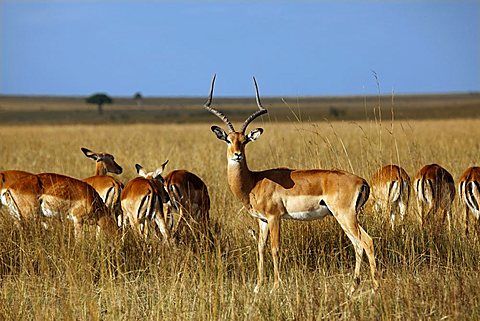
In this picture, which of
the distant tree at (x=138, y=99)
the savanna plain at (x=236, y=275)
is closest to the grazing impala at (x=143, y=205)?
the savanna plain at (x=236, y=275)

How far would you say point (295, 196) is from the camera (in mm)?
6766

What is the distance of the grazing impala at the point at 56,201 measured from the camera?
7684 millimetres

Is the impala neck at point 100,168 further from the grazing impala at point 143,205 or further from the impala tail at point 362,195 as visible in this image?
the impala tail at point 362,195

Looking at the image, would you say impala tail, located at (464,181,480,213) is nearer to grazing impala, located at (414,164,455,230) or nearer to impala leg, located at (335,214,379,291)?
grazing impala, located at (414,164,455,230)

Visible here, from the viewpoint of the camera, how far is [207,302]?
5562 millimetres

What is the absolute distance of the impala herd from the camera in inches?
261

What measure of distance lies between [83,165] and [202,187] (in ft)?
23.9

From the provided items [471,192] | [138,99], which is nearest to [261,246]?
[471,192]

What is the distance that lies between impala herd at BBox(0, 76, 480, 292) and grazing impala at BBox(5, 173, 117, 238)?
1 cm

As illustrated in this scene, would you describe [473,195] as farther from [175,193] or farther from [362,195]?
[175,193]

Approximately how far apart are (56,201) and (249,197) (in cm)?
216

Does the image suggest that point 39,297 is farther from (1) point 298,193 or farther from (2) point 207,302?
(1) point 298,193

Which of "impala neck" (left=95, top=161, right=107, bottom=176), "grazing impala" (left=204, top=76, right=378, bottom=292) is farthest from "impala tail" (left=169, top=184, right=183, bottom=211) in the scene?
"impala neck" (left=95, top=161, right=107, bottom=176)

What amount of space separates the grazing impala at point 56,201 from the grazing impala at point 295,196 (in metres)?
1.59
